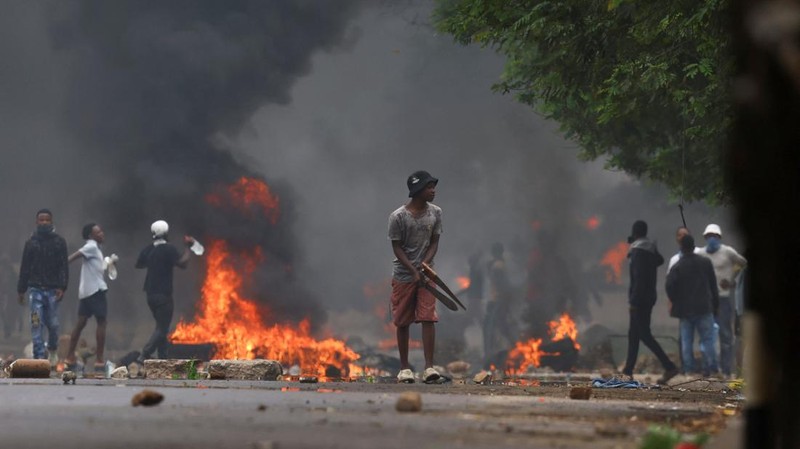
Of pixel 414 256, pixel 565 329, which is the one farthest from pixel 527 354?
A: pixel 414 256

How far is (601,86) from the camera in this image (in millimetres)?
14922

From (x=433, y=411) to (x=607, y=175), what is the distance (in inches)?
1244

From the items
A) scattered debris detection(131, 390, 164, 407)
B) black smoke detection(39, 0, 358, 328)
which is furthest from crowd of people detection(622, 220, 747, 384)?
scattered debris detection(131, 390, 164, 407)

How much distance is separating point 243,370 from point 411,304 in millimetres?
1975

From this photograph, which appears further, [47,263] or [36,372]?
[47,263]

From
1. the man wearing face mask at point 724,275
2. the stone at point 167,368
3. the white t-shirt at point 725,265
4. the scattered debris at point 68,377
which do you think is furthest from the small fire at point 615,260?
the scattered debris at point 68,377

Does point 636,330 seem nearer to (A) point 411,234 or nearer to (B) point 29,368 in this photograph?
(A) point 411,234

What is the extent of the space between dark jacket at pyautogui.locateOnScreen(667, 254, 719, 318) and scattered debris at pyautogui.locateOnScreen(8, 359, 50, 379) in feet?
29.1

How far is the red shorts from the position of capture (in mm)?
11773

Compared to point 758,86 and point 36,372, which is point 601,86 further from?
point 758,86

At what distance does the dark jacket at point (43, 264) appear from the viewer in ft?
58.3

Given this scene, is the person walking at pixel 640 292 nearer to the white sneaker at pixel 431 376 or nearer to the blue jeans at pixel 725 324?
the blue jeans at pixel 725 324

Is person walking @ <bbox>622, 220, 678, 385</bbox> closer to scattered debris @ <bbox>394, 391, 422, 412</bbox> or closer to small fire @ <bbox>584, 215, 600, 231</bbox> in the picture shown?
scattered debris @ <bbox>394, 391, 422, 412</bbox>

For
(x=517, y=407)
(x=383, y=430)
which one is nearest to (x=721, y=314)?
(x=517, y=407)
